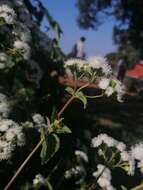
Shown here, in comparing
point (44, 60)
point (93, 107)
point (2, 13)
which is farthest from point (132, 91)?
point (2, 13)

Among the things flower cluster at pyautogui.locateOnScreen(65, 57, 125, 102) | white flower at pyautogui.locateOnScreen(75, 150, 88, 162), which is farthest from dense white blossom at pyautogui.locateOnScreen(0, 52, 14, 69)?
flower cluster at pyautogui.locateOnScreen(65, 57, 125, 102)

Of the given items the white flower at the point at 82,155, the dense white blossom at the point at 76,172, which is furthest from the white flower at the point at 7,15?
the white flower at the point at 82,155

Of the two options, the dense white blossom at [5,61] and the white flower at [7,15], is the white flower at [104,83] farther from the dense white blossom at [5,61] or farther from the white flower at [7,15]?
the dense white blossom at [5,61]

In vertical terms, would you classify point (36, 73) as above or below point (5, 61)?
below

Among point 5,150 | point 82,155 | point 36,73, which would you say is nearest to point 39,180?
point 82,155

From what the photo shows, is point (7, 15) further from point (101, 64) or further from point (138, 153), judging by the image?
point (138, 153)

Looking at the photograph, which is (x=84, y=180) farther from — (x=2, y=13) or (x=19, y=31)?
(x=2, y=13)
